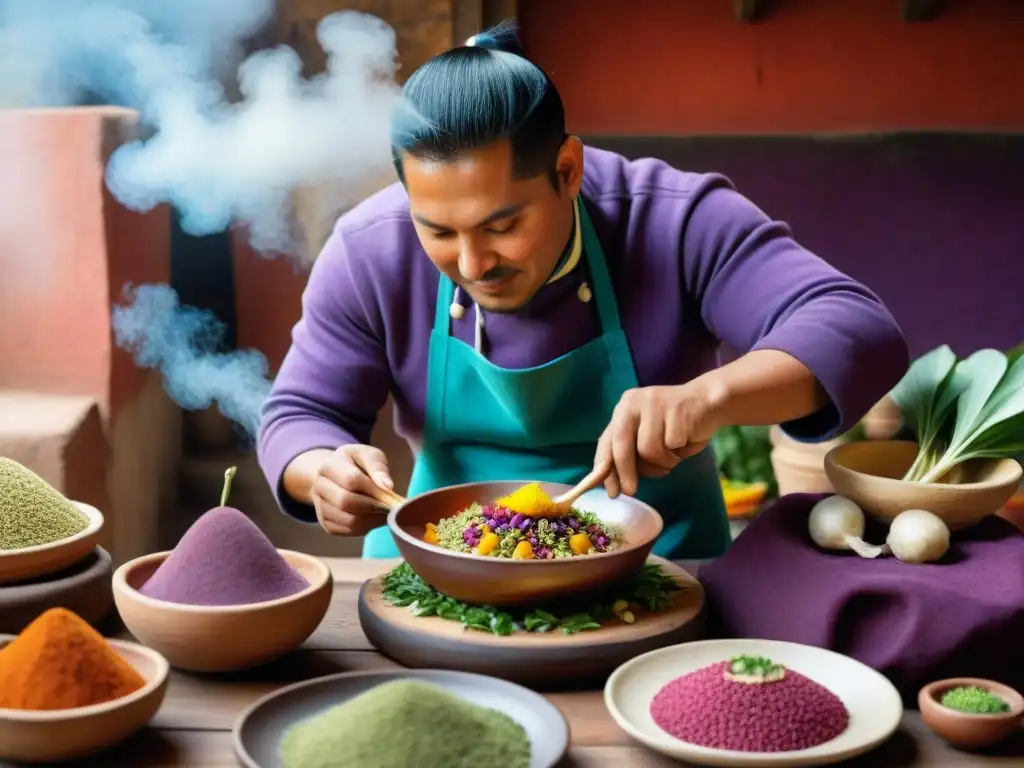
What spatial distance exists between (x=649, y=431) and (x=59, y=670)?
697mm

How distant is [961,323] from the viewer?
A: 146 inches

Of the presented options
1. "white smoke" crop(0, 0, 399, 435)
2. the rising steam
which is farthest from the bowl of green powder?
the rising steam

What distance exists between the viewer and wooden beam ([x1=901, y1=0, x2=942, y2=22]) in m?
3.43

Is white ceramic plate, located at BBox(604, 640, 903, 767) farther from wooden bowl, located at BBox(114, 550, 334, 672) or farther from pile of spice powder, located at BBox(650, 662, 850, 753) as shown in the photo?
wooden bowl, located at BBox(114, 550, 334, 672)

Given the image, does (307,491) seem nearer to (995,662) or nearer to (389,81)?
(995,662)

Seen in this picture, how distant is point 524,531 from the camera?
136 cm

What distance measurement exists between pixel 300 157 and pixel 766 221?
1.85 metres

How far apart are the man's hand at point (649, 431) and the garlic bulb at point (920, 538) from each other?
0.85 feet

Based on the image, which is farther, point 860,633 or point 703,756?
point 860,633

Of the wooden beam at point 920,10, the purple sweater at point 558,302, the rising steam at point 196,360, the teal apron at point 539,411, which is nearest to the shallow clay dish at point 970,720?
the purple sweater at point 558,302

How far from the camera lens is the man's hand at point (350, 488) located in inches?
59.6

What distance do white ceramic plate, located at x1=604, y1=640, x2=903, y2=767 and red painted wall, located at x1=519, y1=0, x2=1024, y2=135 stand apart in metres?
2.46

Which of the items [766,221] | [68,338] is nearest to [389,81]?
[68,338]

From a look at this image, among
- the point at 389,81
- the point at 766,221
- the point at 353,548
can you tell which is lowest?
the point at 353,548
